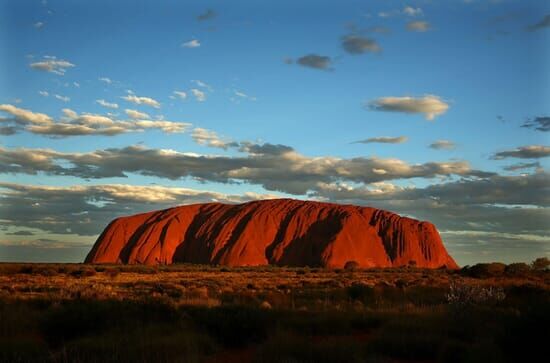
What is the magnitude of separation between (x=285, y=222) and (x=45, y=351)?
212 ft

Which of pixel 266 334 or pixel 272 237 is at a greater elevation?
pixel 272 237

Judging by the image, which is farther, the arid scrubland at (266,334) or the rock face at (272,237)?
the rock face at (272,237)

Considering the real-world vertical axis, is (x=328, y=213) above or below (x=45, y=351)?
above

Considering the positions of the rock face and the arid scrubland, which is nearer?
the arid scrubland

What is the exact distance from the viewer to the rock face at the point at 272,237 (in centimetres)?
6588

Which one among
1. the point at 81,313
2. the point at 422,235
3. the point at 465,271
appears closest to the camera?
the point at 81,313

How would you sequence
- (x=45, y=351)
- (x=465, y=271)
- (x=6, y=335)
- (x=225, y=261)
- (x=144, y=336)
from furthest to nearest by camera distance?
(x=225, y=261) < (x=465, y=271) < (x=6, y=335) < (x=144, y=336) < (x=45, y=351)

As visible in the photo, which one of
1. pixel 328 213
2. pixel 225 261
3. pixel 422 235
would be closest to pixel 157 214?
pixel 225 261

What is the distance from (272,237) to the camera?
69.5 metres

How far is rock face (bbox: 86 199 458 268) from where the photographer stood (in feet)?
216

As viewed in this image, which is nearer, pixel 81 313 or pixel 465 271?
pixel 81 313

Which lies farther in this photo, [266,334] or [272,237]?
[272,237]

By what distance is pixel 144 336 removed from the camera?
7855mm

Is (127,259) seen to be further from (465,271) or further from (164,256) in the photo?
(465,271)
